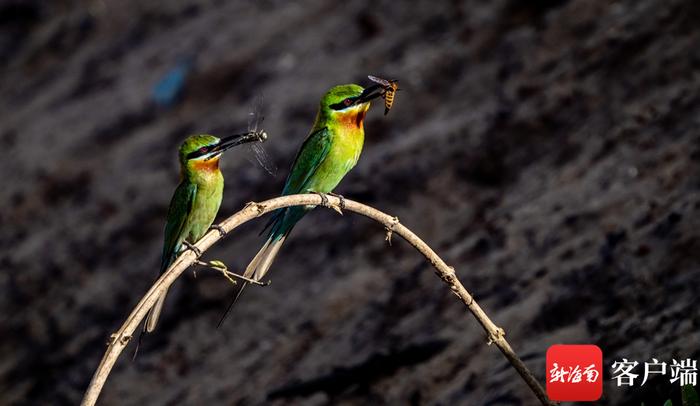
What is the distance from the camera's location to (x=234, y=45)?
9961mm

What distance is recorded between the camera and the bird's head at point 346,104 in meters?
2.92

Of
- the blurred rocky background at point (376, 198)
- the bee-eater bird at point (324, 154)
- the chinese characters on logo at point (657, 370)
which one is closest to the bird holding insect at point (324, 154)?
the bee-eater bird at point (324, 154)

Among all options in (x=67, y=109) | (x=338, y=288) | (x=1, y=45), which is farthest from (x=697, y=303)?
(x=1, y=45)

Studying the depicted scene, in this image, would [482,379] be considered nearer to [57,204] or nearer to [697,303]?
[697,303]

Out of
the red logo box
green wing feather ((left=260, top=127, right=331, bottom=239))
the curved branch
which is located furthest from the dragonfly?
the red logo box

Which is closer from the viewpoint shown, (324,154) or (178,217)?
(178,217)

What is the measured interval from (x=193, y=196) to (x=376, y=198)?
15.3 ft

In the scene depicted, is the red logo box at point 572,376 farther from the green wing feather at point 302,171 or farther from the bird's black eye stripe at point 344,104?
the bird's black eye stripe at point 344,104

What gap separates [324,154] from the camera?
3352 millimetres

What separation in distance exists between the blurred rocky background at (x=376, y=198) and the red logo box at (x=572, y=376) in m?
0.43

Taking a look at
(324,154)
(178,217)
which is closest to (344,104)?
(324,154)

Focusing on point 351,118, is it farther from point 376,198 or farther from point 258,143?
point 376,198

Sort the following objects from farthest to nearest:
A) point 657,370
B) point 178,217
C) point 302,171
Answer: point 657,370
point 302,171
point 178,217

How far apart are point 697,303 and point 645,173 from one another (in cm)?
181
